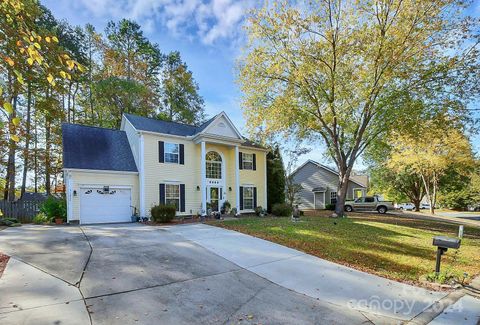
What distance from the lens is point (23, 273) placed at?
5156 mm

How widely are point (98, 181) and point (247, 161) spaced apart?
10.0 m

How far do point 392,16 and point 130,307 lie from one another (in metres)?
17.5

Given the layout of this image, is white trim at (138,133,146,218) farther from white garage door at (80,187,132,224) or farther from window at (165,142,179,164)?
window at (165,142,179,164)

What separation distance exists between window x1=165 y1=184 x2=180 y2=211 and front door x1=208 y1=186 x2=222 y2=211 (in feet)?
7.32

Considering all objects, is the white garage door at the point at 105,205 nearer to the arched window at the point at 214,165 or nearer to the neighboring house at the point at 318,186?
the arched window at the point at 214,165

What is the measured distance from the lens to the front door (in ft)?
57.4

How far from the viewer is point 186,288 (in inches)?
193

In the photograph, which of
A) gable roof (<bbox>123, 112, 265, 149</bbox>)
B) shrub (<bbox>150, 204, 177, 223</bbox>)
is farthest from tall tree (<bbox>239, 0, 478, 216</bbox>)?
shrub (<bbox>150, 204, 177, 223</bbox>)

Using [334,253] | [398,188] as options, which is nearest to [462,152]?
[398,188]

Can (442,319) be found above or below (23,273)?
below

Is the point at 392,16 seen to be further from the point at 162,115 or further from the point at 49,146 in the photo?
the point at 49,146

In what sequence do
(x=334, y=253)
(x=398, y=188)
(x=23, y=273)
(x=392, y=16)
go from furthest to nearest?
(x=398, y=188) → (x=392, y=16) → (x=334, y=253) → (x=23, y=273)

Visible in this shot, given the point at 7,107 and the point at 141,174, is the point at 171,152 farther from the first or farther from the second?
the point at 7,107

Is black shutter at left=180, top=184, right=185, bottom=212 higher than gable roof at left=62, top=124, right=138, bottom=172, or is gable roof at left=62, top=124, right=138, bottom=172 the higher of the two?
gable roof at left=62, top=124, right=138, bottom=172
